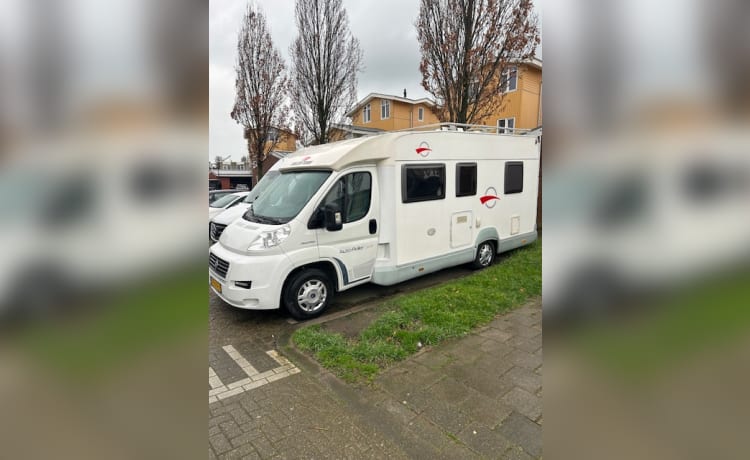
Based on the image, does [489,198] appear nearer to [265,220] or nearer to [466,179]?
[466,179]

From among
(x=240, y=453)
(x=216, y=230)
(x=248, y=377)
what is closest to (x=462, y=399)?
(x=240, y=453)

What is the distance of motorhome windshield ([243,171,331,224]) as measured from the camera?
5.41m

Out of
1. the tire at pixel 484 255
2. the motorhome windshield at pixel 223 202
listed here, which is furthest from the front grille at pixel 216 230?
the tire at pixel 484 255

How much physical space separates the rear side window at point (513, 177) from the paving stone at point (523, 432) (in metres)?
5.64

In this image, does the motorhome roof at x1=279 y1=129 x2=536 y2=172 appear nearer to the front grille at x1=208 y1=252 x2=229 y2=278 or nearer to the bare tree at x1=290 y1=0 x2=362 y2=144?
the front grille at x1=208 y1=252 x2=229 y2=278

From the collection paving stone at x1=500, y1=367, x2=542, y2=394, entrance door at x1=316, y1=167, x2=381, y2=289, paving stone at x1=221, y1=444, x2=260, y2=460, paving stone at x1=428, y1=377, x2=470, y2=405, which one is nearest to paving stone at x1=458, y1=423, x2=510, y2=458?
paving stone at x1=428, y1=377, x2=470, y2=405

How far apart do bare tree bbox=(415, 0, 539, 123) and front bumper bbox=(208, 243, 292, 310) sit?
958cm

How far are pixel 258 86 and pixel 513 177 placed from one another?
15034mm
